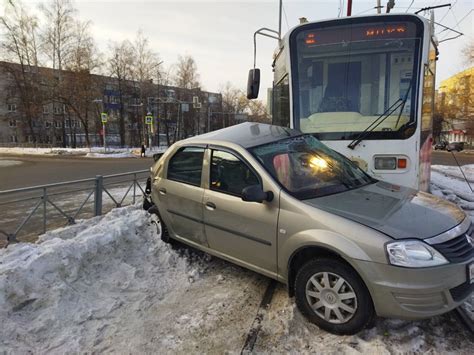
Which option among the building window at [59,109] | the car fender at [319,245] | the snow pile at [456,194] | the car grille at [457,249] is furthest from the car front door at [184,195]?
the building window at [59,109]

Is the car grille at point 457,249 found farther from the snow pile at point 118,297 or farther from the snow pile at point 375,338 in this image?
the snow pile at point 118,297

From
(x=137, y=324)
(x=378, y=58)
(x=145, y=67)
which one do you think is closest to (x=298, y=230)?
(x=137, y=324)

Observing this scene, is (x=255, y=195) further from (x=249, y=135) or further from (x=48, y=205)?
(x=48, y=205)

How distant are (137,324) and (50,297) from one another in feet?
3.15

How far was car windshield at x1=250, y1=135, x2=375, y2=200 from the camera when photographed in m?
3.60

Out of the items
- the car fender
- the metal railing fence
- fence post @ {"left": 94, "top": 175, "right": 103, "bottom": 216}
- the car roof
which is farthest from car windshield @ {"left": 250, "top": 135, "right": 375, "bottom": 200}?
fence post @ {"left": 94, "top": 175, "right": 103, "bottom": 216}

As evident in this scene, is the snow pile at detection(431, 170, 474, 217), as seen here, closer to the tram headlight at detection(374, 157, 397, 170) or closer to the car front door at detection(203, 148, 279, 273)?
the tram headlight at detection(374, 157, 397, 170)

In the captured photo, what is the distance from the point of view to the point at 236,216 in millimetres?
3770

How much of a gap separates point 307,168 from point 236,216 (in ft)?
3.12

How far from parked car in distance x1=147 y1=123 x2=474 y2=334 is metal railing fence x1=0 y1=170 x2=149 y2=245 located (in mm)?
2523

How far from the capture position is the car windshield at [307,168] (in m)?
3.60

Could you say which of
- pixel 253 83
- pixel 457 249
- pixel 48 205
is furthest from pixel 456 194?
pixel 48 205

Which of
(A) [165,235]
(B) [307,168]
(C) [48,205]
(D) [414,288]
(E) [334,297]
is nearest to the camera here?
(D) [414,288]

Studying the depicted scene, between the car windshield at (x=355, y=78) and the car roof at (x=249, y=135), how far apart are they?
4.04ft
